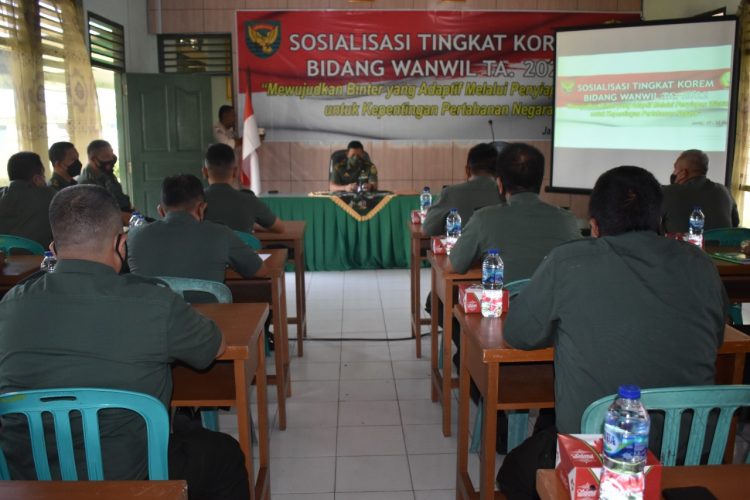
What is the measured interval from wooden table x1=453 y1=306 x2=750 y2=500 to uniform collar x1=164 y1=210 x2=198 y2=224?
1181mm

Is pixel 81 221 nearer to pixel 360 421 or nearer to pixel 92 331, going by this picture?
pixel 92 331

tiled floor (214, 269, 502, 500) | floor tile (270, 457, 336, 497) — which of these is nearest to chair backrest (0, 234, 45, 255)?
tiled floor (214, 269, 502, 500)

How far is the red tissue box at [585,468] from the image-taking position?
112cm

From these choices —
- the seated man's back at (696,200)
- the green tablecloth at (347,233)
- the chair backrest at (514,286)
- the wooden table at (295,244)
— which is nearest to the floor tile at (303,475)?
the chair backrest at (514,286)

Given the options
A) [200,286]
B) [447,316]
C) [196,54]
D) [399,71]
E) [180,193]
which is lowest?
[447,316]

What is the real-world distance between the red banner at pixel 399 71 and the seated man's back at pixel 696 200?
4001 millimetres

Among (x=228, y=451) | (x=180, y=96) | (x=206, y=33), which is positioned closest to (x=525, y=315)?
(x=228, y=451)

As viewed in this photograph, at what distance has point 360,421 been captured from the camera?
3.17 meters

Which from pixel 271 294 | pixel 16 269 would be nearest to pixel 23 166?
pixel 16 269

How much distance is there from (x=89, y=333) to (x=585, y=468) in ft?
3.53

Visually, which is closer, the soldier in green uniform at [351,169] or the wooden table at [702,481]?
the wooden table at [702,481]

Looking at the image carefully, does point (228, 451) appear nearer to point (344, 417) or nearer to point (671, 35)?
point (344, 417)

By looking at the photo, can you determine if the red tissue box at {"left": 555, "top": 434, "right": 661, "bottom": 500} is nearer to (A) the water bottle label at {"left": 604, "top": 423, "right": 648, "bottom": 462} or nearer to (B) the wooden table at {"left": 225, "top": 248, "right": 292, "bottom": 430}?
(A) the water bottle label at {"left": 604, "top": 423, "right": 648, "bottom": 462}

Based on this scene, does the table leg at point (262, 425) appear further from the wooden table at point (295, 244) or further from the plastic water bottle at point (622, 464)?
the wooden table at point (295, 244)
